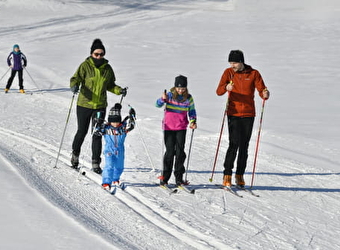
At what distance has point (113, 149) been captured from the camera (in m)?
6.43

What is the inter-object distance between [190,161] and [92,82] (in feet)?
7.16

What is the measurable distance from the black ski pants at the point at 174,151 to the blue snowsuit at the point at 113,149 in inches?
20.0

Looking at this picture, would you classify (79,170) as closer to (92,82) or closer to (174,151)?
(92,82)

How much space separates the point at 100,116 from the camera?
680 centimetres

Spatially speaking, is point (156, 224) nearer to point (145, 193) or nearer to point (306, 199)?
point (145, 193)

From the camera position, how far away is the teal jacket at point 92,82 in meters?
6.93

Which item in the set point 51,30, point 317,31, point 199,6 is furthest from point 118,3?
point 317,31

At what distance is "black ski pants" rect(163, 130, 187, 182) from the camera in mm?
6523

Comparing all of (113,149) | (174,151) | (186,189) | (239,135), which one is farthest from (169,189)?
(239,135)

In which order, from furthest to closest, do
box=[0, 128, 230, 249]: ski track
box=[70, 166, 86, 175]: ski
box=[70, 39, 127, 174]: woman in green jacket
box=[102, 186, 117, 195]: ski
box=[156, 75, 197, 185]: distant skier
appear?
box=[70, 166, 86, 175]: ski < box=[70, 39, 127, 174]: woman in green jacket < box=[102, 186, 117, 195]: ski < box=[156, 75, 197, 185]: distant skier < box=[0, 128, 230, 249]: ski track

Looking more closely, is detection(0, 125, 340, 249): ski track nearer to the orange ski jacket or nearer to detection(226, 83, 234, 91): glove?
the orange ski jacket

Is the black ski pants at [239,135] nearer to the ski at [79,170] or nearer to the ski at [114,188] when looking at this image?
the ski at [114,188]

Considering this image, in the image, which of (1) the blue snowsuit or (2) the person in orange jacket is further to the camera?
A: (2) the person in orange jacket

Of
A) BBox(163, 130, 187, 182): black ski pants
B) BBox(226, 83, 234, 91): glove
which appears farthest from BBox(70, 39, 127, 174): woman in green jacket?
BBox(226, 83, 234, 91): glove
